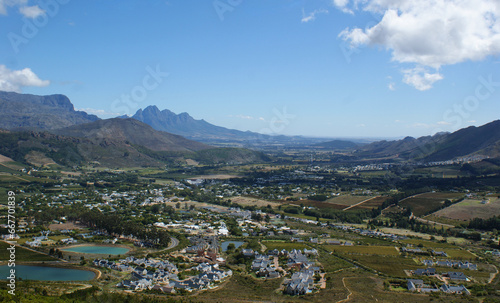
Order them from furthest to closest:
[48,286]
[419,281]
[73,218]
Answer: [73,218], [419,281], [48,286]

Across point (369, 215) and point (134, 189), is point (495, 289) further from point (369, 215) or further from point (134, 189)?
point (134, 189)

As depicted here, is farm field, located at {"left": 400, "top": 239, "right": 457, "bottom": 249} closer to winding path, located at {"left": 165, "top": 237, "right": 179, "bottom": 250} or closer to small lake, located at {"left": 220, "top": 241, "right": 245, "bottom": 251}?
small lake, located at {"left": 220, "top": 241, "right": 245, "bottom": 251}

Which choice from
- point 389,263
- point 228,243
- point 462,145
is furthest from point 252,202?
point 462,145

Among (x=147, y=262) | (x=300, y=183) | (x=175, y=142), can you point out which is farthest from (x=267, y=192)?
(x=175, y=142)

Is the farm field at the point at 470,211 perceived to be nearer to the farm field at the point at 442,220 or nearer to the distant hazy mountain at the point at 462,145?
the farm field at the point at 442,220

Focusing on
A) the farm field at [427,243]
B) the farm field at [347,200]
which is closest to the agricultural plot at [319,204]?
the farm field at [347,200]

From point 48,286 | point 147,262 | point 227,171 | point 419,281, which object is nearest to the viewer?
point 48,286
